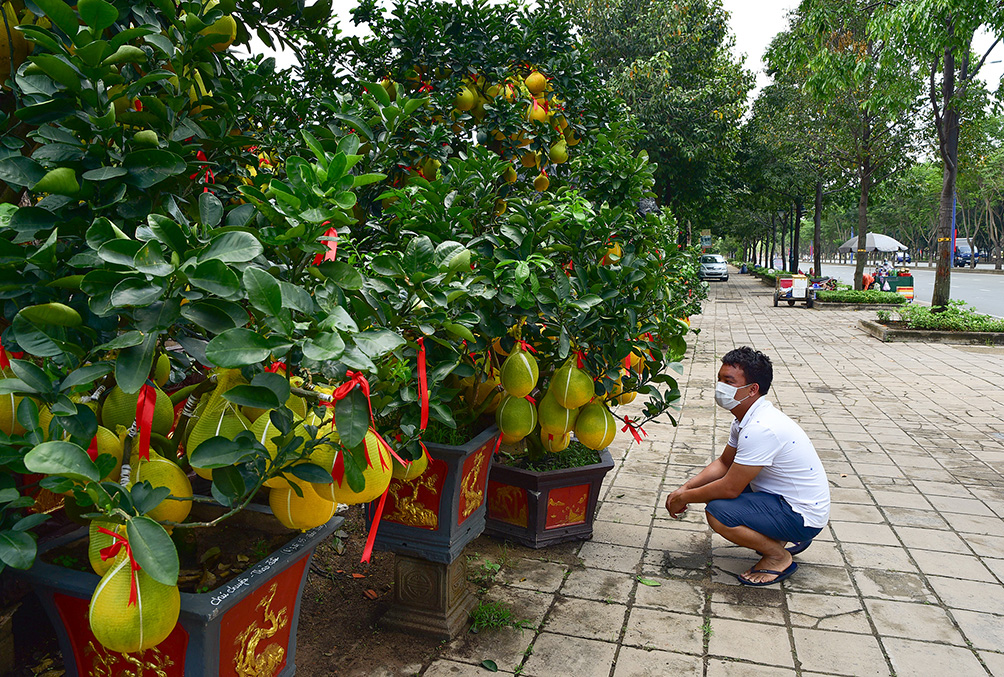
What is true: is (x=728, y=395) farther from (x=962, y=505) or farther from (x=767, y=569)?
(x=962, y=505)

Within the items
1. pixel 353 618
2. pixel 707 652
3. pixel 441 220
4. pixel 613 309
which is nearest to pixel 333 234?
pixel 441 220

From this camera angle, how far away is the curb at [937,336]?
12.1 m

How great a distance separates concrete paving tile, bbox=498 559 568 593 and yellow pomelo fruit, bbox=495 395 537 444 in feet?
2.92

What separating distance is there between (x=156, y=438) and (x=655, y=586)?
283 centimetres

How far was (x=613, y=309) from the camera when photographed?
3248 millimetres

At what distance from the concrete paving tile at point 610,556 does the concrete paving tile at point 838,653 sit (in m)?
0.98

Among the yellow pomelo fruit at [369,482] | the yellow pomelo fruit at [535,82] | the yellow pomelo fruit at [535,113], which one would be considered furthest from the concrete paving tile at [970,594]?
the yellow pomelo fruit at [535,82]

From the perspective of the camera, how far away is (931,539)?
4137 mm

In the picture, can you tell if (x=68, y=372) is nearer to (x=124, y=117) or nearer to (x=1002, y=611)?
(x=124, y=117)

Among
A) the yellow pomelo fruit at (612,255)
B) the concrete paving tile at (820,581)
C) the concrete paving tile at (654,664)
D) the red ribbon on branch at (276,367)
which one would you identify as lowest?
the concrete paving tile at (820,581)

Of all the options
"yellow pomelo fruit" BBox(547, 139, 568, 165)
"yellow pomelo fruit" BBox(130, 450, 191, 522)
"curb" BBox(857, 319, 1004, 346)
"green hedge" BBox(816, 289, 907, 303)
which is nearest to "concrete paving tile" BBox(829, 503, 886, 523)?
"yellow pomelo fruit" BBox(547, 139, 568, 165)

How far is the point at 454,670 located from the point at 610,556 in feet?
4.70

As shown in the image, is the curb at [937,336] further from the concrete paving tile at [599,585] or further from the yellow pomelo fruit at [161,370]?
the yellow pomelo fruit at [161,370]

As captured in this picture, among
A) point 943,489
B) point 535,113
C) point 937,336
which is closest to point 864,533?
point 943,489
